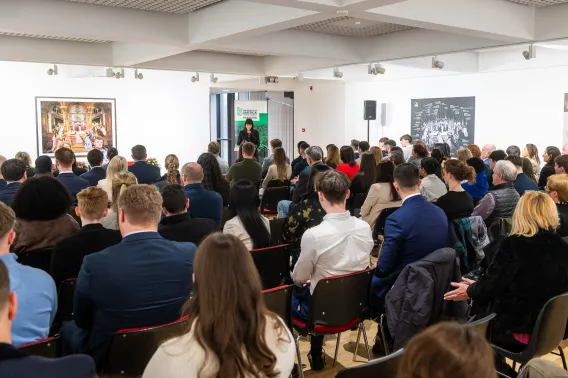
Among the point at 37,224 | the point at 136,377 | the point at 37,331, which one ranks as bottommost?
the point at 136,377

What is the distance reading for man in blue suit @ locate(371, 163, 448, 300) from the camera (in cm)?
346

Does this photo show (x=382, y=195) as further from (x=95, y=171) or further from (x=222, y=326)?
(x=222, y=326)

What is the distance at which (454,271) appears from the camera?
318 centimetres

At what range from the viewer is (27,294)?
2.43 metres

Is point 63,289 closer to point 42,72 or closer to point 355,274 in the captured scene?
point 355,274

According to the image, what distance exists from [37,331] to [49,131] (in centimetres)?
1032

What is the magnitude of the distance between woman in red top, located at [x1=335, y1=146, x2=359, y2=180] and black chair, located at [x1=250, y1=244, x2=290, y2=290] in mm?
3656

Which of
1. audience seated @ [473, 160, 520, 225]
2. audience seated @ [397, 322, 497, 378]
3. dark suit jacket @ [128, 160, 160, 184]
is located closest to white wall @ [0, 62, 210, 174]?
dark suit jacket @ [128, 160, 160, 184]

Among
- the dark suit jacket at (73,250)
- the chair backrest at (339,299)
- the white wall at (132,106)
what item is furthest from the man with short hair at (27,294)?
the white wall at (132,106)

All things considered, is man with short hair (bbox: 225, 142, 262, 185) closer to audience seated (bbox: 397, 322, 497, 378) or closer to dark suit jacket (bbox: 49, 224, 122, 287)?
dark suit jacket (bbox: 49, 224, 122, 287)

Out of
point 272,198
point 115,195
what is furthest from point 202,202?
point 272,198

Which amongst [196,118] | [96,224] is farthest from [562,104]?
[96,224]

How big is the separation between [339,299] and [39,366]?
6.67 ft

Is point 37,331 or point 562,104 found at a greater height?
point 562,104
